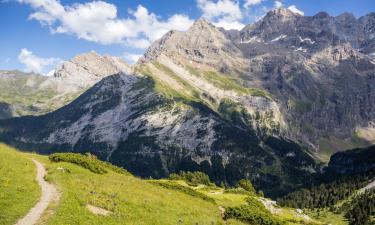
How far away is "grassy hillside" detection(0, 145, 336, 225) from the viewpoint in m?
41.6

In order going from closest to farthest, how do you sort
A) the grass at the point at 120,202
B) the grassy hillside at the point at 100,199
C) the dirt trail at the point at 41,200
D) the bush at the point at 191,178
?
the dirt trail at the point at 41,200 < the grassy hillside at the point at 100,199 < the grass at the point at 120,202 < the bush at the point at 191,178

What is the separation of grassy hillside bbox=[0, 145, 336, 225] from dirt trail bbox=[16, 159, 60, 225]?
61cm

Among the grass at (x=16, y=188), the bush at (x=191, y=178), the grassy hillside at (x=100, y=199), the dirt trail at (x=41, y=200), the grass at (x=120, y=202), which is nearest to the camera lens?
the dirt trail at (x=41, y=200)

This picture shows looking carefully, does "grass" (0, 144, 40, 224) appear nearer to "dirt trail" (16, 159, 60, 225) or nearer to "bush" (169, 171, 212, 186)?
"dirt trail" (16, 159, 60, 225)

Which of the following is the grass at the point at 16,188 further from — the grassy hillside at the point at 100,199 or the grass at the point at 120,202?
the grass at the point at 120,202

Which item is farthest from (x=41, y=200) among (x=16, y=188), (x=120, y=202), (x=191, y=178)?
(x=191, y=178)

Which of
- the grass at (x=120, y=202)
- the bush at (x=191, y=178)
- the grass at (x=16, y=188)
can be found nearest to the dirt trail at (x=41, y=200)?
the grass at (x=16, y=188)

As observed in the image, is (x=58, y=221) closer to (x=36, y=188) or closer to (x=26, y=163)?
(x=36, y=188)

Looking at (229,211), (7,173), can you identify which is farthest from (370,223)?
(7,173)

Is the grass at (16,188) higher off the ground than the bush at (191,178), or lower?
higher

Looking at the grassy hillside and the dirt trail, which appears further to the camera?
the grassy hillside

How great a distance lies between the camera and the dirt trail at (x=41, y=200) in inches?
1529

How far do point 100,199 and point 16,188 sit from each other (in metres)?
8.68

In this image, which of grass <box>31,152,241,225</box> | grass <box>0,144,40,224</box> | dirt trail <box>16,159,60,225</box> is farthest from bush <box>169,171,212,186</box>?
dirt trail <box>16,159,60,225</box>
